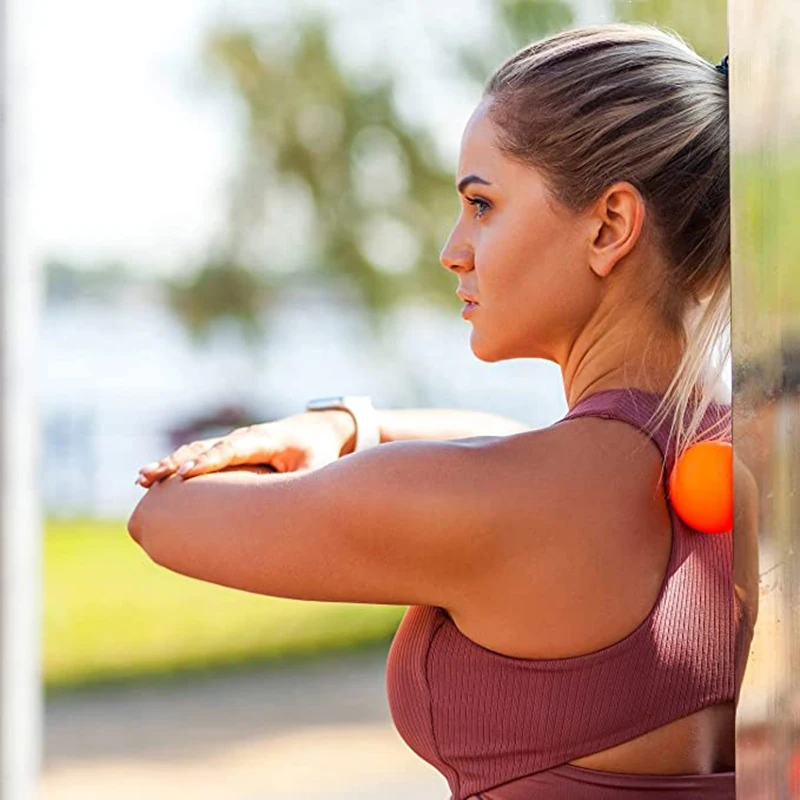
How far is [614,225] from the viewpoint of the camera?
1403mm

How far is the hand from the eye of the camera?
150 centimetres

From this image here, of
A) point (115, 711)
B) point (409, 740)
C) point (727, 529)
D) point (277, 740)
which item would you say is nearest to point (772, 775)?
point (727, 529)

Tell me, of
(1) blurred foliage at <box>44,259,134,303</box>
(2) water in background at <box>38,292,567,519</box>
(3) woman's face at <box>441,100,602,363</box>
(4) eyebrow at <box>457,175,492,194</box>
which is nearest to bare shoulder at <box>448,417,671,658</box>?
(3) woman's face at <box>441,100,602,363</box>

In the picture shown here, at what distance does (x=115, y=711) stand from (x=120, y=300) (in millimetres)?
7257

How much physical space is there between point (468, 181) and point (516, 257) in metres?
0.10

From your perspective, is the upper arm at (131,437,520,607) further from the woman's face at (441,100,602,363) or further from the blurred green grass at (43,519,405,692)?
the blurred green grass at (43,519,405,692)

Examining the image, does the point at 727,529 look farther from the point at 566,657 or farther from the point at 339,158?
the point at 339,158

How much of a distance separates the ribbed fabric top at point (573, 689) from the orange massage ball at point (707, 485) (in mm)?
79

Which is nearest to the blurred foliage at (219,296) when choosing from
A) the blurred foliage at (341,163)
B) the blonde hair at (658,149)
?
the blurred foliage at (341,163)

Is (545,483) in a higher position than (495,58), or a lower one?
lower

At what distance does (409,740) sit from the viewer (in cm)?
138

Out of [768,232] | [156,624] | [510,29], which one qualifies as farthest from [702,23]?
[156,624]

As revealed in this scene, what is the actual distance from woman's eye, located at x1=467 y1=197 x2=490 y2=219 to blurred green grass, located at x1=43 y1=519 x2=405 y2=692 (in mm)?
8711

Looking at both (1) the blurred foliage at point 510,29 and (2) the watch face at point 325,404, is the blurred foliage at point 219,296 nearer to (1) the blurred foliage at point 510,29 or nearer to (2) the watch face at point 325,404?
(1) the blurred foliage at point 510,29
